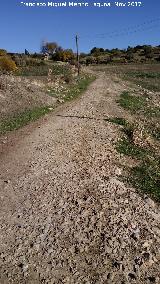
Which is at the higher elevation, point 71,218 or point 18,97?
point 18,97

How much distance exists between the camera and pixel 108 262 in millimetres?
10922

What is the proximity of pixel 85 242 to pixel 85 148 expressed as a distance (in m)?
8.72

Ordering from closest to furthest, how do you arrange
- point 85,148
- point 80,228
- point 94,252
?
point 94,252 < point 80,228 < point 85,148

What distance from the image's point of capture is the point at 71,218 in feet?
42.7

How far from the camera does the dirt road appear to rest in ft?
34.8

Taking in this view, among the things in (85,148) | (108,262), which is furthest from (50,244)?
(85,148)

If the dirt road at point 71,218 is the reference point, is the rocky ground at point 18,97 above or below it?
above

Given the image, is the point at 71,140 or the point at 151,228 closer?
the point at 151,228

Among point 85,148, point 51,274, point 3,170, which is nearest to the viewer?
point 51,274

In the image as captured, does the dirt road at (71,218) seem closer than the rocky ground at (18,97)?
Yes

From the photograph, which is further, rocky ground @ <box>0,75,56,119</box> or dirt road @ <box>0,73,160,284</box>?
rocky ground @ <box>0,75,56,119</box>

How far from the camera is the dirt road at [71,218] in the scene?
34.8 ft

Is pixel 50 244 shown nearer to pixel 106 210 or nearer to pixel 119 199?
pixel 106 210

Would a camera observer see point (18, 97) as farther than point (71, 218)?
Yes
